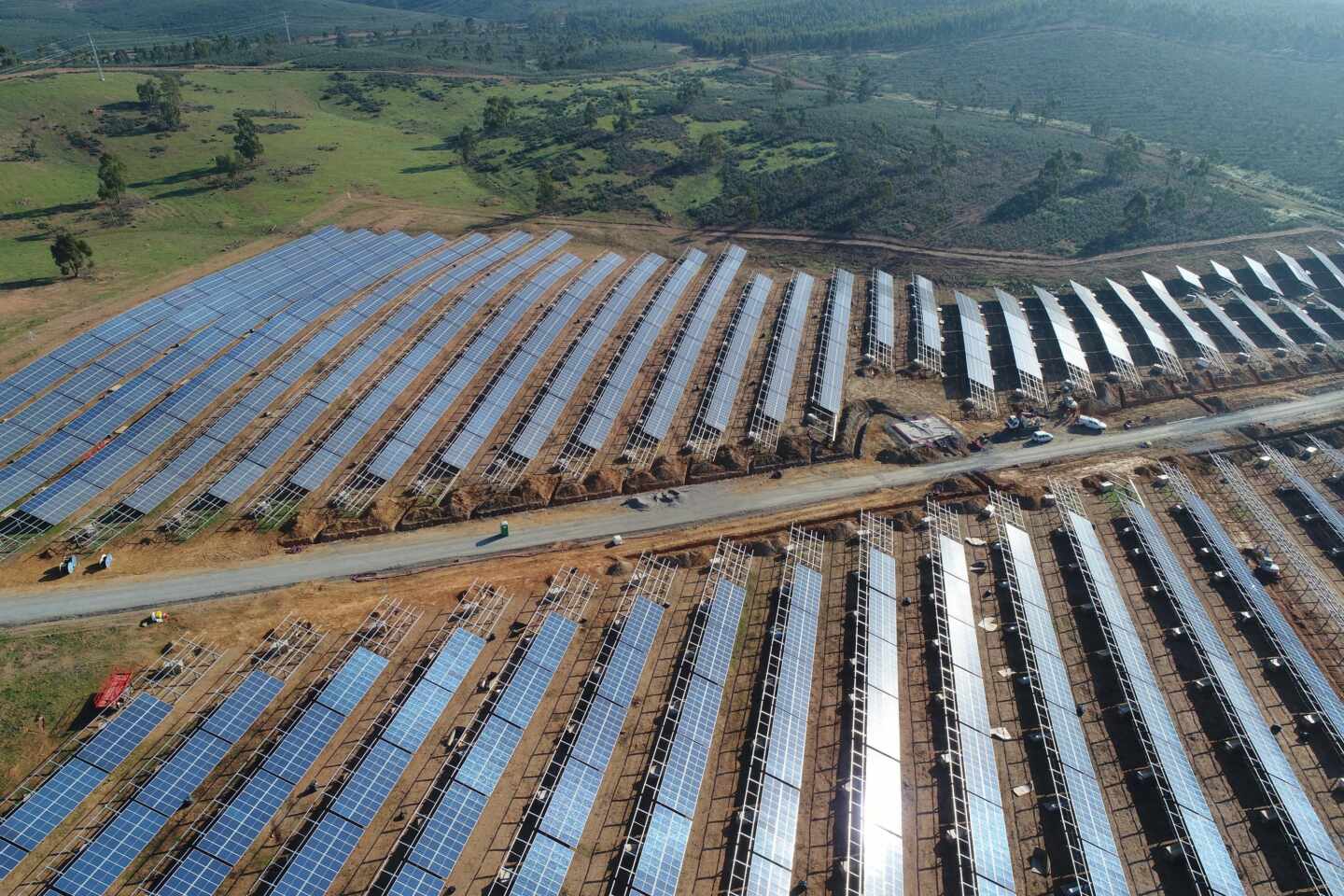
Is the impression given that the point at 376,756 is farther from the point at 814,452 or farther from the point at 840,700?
the point at 814,452

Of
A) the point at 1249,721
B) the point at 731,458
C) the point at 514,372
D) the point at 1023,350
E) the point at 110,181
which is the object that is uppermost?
the point at 110,181

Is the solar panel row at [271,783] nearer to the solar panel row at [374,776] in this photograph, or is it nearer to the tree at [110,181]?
the solar panel row at [374,776]

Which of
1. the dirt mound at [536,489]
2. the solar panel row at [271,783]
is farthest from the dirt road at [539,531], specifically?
the solar panel row at [271,783]

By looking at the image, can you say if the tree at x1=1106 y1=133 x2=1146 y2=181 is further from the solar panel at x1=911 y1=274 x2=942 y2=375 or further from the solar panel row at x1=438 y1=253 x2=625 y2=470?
the solar panel row at x1=438 y1=253 x2=625 y2=470

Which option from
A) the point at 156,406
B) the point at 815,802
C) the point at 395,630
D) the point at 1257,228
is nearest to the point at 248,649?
the point at 395,630

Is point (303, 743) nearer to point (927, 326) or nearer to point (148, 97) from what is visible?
point (927, 326)

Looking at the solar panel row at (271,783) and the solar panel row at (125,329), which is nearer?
the solar panel row at (271,783)

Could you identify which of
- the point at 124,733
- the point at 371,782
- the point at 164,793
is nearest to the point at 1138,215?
A: the point at 371,782
